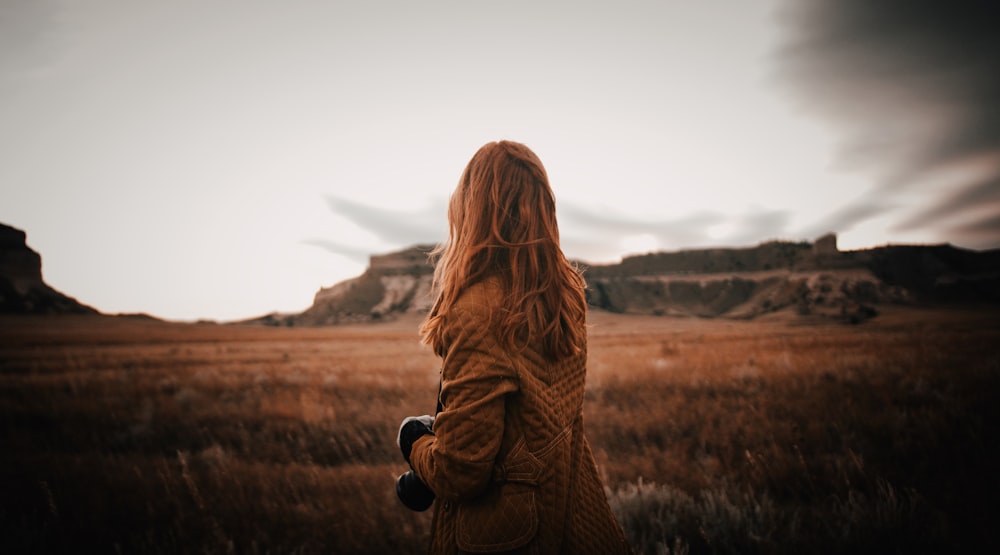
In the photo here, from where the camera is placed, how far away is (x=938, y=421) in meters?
4.41

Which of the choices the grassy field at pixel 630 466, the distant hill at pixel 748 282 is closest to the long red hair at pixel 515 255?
the grassy field at pixel 630 466

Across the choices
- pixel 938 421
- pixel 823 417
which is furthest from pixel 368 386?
pixel 938 421

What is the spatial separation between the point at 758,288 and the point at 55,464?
11655 cm

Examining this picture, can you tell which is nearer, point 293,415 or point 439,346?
point 439,346

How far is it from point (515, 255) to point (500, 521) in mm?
905

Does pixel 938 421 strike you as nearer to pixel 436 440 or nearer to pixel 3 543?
pixel 436 440

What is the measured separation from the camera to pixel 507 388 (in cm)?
121

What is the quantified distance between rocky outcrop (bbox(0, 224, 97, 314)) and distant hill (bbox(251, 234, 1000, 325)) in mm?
38107

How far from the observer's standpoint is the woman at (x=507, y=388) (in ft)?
4.01

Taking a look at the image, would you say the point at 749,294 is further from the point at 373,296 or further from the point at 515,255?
the point at 515,255

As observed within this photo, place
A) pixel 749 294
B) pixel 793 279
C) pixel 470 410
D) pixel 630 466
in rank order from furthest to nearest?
pixel 749 294
pixel 793 279
pixel 630 466
pixel 470 410

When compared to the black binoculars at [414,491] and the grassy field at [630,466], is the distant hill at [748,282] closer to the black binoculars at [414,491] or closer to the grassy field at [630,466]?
the grassy field at [630,466]

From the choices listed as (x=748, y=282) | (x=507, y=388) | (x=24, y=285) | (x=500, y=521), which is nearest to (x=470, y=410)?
(x=507, y=388)

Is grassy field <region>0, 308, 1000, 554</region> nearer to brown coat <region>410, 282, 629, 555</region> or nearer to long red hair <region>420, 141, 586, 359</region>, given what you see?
brown coat <region>410, 282, 629, 555</region>
